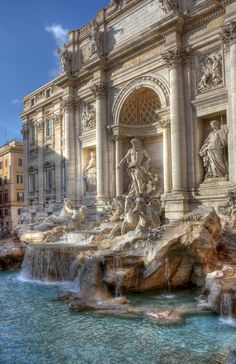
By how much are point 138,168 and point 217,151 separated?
14.5 ft

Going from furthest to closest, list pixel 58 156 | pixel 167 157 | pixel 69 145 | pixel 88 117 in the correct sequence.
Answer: pixel 58 156, pixel 69 145, pixel 88 117, pixel 167 157

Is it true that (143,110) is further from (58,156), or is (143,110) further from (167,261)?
(167,261)

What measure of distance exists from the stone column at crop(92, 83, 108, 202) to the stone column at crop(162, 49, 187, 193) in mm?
4873

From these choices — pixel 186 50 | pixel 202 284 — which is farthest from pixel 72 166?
pixel 202 284

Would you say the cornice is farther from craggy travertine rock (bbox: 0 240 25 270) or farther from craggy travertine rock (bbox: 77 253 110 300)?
craggy travertine rock (bbox: 0 240 25 270)

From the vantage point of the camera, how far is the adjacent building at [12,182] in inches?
1705

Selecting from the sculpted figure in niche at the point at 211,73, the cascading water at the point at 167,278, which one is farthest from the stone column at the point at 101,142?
the cascading water at the point at 167,278

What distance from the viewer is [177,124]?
612 inches

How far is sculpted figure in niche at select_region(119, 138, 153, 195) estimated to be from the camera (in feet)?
58.1

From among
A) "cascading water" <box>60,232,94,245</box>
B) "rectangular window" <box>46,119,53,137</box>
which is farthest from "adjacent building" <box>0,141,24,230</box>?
"cascading water" <box>60,232,94,245</box>

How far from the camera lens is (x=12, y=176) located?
43.4 m

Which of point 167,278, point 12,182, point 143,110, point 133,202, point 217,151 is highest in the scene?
point 143,110

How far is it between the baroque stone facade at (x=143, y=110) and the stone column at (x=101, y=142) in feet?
0.18

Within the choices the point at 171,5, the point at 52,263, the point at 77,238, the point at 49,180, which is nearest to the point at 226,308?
the point at 52,263
